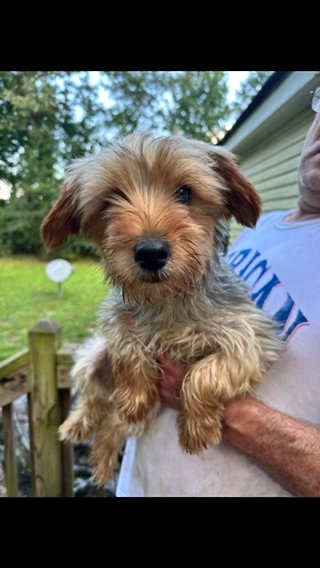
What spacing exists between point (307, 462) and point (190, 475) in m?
0.28

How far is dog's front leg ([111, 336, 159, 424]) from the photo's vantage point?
1.08 m

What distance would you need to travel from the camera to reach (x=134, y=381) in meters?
1.10

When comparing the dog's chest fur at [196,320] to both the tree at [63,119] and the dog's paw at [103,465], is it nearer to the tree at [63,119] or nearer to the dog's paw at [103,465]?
the dog's paw at [103,465]

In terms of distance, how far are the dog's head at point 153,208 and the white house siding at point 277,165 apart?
2.57 feet

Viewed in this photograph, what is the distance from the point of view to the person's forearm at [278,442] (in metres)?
0.96

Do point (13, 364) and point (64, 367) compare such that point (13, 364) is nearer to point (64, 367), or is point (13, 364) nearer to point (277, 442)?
point (64, 367)

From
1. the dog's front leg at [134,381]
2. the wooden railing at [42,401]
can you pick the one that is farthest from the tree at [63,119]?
the dog's front leg at [134,381]

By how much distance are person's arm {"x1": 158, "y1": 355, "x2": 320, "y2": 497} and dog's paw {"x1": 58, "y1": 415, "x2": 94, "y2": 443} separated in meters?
0.44

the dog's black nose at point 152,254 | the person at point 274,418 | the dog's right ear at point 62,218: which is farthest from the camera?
the dog's right ear at point 62,218

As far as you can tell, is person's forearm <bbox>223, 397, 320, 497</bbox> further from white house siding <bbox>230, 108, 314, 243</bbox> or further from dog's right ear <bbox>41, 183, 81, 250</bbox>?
white house siding <bbox>230, 108, 314, 243</bbox>
